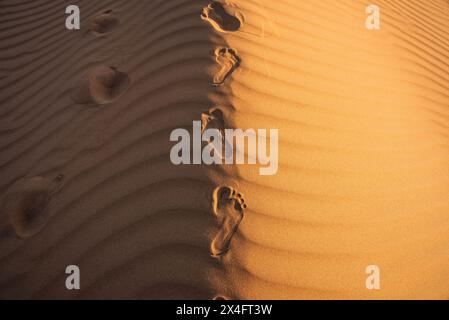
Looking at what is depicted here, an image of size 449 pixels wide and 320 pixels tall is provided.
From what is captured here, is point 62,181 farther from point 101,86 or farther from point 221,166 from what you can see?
point 221,166

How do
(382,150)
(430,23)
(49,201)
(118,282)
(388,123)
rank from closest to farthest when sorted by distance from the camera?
(118,282), (49,201), (382,150), (388,123), (430,23)

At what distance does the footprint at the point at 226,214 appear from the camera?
1383 millimetres

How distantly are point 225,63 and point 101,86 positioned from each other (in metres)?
0.94

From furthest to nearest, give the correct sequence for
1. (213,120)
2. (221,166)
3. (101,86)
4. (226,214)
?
(101,86) < (213,120) < (221,166) < (226,214)

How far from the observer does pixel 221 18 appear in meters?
2.29

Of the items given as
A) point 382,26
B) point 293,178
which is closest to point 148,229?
point 293,178

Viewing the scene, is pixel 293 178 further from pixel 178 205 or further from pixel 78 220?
pixel 78 220

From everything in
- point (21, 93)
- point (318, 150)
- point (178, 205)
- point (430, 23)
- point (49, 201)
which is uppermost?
point (430, 23)

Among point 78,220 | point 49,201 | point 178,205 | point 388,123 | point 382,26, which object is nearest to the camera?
point 178,205

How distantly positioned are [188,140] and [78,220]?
733mm

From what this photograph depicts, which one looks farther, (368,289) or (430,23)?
(430,23)

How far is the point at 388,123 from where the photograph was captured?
7.13ft

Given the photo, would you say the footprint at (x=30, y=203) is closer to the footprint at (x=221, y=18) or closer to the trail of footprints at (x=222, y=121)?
the trail of footprints at (x=222, y=121)

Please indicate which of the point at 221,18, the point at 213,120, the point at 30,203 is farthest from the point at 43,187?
the point at 221,18
